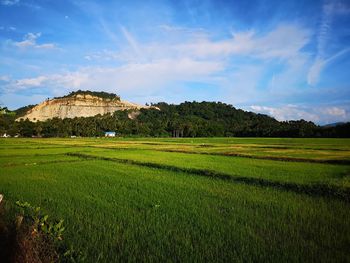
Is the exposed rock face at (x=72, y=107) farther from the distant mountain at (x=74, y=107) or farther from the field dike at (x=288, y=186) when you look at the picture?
the field dike at (x=288, y=186)

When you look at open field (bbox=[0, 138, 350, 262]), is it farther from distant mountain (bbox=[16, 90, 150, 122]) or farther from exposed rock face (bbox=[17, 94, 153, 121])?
distant mountain (bbox=[16, 90, 150, 122])

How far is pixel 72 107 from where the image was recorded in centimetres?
16412

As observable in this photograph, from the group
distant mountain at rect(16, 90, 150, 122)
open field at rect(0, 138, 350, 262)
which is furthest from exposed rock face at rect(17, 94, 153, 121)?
open field at rect(0, 138, 350, 262)

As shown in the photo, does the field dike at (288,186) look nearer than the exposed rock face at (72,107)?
Yes

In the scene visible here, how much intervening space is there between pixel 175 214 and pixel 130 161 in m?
12.4

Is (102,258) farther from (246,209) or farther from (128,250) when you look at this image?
(246,209)

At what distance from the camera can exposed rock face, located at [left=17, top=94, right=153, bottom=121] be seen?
15838 centimetres

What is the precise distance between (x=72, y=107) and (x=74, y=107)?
1.10 meters

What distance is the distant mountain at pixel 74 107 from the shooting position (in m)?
→ 158

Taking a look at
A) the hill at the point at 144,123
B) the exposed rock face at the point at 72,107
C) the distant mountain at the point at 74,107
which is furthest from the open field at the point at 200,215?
the distant mountain at the point at 74,107

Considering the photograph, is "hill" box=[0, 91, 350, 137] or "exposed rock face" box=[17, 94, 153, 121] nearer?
"hill" box=[0, 91, 350, 137]

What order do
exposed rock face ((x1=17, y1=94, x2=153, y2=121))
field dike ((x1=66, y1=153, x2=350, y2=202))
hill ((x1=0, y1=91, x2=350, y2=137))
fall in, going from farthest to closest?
exposed rock face ((x1=17, y1=94, x2=153, y2=121)), hill ((x1=0, y1=91, x2=350, y2=137)), field dike ((x1=66, y1=153, x2=350, y2=202))

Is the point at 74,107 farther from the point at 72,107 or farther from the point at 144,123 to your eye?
the point at 144,123

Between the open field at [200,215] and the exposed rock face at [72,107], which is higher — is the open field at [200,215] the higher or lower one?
the lower one
